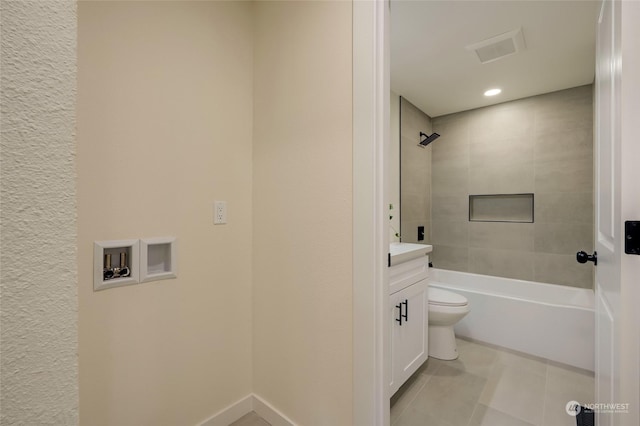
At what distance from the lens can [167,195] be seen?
1.32 m

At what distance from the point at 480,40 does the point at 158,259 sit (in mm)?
2549

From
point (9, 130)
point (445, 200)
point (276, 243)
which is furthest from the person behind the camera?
point (445, 200)

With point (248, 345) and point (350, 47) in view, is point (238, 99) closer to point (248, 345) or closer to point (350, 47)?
point (350, 47)

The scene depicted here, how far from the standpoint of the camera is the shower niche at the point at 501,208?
10.2ft

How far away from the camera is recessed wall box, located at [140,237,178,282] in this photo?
4.09 feet

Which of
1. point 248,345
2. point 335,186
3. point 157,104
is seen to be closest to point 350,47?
point 335,186

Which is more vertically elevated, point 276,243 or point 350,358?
point 276,243

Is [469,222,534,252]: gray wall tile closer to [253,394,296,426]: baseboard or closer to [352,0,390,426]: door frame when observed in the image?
[352,0,390,426]: door frame

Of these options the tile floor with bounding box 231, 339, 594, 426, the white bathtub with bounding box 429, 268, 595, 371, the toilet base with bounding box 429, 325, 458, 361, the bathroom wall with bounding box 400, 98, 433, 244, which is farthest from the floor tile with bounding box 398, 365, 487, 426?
the bathroom wall with bounding box 400, 98, 433, 244

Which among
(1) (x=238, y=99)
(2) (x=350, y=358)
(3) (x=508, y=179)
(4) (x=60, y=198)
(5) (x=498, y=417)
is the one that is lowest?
(5) (x=498, y=417)

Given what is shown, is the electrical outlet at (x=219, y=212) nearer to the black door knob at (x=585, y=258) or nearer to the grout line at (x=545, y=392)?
the black door knob at (x=585, y=258)

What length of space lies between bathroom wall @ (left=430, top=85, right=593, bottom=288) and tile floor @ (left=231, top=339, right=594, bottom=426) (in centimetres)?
118

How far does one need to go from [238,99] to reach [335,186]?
0.83 metres

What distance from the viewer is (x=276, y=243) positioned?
1.52 meters
